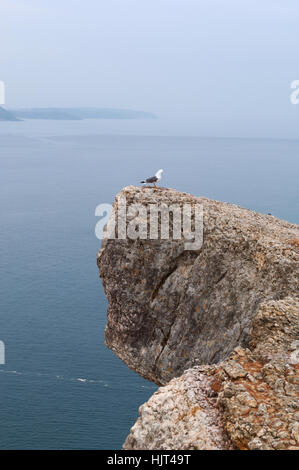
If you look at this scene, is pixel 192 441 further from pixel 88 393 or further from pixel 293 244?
pixel 88 393

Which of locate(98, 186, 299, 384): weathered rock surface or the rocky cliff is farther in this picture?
locate(98, 186, 299, 384): weathered rock surface

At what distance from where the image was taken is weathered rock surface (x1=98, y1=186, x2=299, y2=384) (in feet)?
88.6

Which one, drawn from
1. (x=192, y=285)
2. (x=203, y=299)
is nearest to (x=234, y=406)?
(x=203, y=299)

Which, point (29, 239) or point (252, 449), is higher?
point (252, 449)

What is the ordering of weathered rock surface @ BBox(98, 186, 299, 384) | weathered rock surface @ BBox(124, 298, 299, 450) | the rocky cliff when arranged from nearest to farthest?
weathered rock surface @ BBox(124, 298, 299, 450) < the rocky cliff < weathered rock surface @ BBox(98, 186, 299, 384)

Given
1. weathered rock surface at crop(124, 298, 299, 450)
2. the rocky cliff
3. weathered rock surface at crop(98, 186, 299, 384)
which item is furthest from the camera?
weathered rock surface at crop(98, 186, 299, 384)

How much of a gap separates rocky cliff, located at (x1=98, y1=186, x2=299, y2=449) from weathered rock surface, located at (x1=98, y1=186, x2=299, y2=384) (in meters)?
0.06

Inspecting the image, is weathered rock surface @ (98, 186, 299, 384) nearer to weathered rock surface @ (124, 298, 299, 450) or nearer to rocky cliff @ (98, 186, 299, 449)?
rocky cliff @ (98, 186, 299, 449)

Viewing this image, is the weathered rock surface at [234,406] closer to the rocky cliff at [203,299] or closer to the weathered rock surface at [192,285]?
the rocky cliff at [203,299]

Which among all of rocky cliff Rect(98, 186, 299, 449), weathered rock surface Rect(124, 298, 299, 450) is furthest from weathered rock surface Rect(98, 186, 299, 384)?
weathered rock surface Rect(124, 298, 299, 450)

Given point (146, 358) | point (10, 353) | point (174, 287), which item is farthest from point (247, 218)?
point (10, 353)

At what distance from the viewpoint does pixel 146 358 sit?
102ft

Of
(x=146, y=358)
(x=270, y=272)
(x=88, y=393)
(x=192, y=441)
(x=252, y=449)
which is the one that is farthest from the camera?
(x=88, y=393)

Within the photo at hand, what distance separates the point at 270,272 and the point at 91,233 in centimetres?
14212
